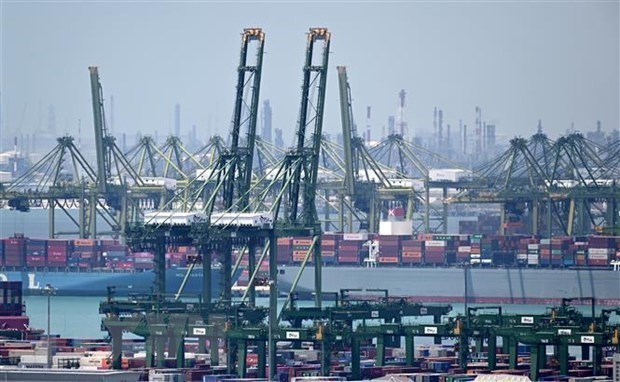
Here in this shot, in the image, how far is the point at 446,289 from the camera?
110 m

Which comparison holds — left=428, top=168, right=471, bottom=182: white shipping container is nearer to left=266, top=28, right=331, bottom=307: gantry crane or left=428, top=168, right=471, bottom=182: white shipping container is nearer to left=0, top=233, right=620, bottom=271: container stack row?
left=0, top=233, right=620, bottom=271: container stack row

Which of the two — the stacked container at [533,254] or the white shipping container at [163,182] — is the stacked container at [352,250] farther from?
the white shipping container at [163,182]

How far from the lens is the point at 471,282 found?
10906cm

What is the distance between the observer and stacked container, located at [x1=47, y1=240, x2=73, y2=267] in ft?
373

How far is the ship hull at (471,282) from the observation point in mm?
107875

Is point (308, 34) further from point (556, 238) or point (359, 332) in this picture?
point (556, 238)

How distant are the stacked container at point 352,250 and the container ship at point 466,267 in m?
0.05

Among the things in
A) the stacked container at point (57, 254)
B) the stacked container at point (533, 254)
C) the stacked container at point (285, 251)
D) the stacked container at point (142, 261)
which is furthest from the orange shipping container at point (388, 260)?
the stacked container at point (57, 254)

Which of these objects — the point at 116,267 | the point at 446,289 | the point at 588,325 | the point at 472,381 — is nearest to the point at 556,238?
the point at 446,289

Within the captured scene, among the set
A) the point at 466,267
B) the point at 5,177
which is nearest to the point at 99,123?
the point at 466,267

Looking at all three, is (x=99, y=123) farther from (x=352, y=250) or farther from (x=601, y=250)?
(x=601, y=250)

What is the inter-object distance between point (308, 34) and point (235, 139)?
359 cm

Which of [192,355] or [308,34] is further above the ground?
[308,34]

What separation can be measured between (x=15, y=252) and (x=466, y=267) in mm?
21387
